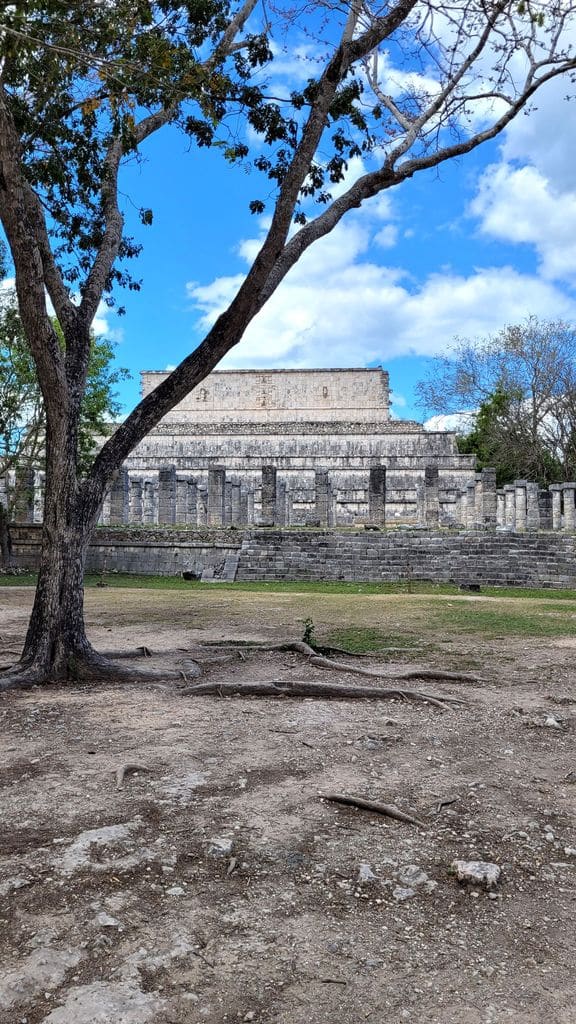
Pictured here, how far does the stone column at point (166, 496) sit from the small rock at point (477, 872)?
2151 centimetres

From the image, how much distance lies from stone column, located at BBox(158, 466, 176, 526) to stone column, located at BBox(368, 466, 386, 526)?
649 centimetres

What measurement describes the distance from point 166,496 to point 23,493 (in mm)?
4715

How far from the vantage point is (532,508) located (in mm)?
24688

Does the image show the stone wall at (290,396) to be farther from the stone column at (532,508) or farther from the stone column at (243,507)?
the stone column at (532,508)

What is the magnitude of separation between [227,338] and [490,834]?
4.59 m

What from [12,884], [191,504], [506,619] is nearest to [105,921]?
[12,884]

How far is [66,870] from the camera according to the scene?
9.00 ft

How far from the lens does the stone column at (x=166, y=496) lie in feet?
78.4

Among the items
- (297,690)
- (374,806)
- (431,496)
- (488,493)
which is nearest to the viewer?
(374,806)

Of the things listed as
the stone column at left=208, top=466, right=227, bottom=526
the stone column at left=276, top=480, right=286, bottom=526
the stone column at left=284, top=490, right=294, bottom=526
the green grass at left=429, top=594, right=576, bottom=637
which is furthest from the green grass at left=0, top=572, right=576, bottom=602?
the stone column at left=284, top=490, right=294, bottom=526

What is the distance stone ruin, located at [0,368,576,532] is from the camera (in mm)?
23984

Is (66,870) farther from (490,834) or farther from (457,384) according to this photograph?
(457,384)

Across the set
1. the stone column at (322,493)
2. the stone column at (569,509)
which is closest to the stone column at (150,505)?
the stone column at (322,493)

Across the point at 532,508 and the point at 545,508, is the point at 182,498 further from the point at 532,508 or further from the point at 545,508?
the point at 545,508
